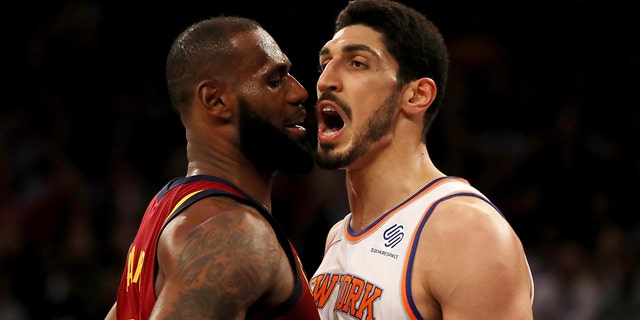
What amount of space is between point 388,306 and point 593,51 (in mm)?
5976

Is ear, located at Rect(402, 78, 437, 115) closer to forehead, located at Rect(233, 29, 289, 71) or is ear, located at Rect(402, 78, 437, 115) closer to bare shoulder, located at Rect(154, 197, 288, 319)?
forehead, located at Rect(233, 29, 289, 71)

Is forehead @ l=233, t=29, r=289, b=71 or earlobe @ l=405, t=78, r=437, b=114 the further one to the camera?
earlobe @ l=405, t=78, r=437, b=114

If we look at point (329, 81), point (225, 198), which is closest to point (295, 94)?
point (329, 81)

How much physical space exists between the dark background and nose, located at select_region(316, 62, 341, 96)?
3.14 metres

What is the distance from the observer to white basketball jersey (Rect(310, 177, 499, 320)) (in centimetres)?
315

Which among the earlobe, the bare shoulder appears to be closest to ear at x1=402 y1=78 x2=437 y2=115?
the earlobe

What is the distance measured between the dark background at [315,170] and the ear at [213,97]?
343 cm

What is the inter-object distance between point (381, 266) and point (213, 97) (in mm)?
860

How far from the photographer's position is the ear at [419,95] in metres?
3.54

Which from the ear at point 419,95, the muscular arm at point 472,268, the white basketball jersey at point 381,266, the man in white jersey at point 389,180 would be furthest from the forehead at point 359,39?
the muscular arm at point 472,268

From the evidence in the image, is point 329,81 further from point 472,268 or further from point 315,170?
point 315,170

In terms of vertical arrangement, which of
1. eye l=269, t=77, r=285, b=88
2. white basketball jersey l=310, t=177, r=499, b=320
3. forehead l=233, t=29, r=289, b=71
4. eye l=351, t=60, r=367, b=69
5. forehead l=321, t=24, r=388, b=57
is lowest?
white basketball jersey l=310, t=177, r=499, b=320

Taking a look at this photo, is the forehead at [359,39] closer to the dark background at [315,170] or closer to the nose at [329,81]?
the nose at [329,81]

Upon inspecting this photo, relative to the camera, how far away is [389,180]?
3.52m
